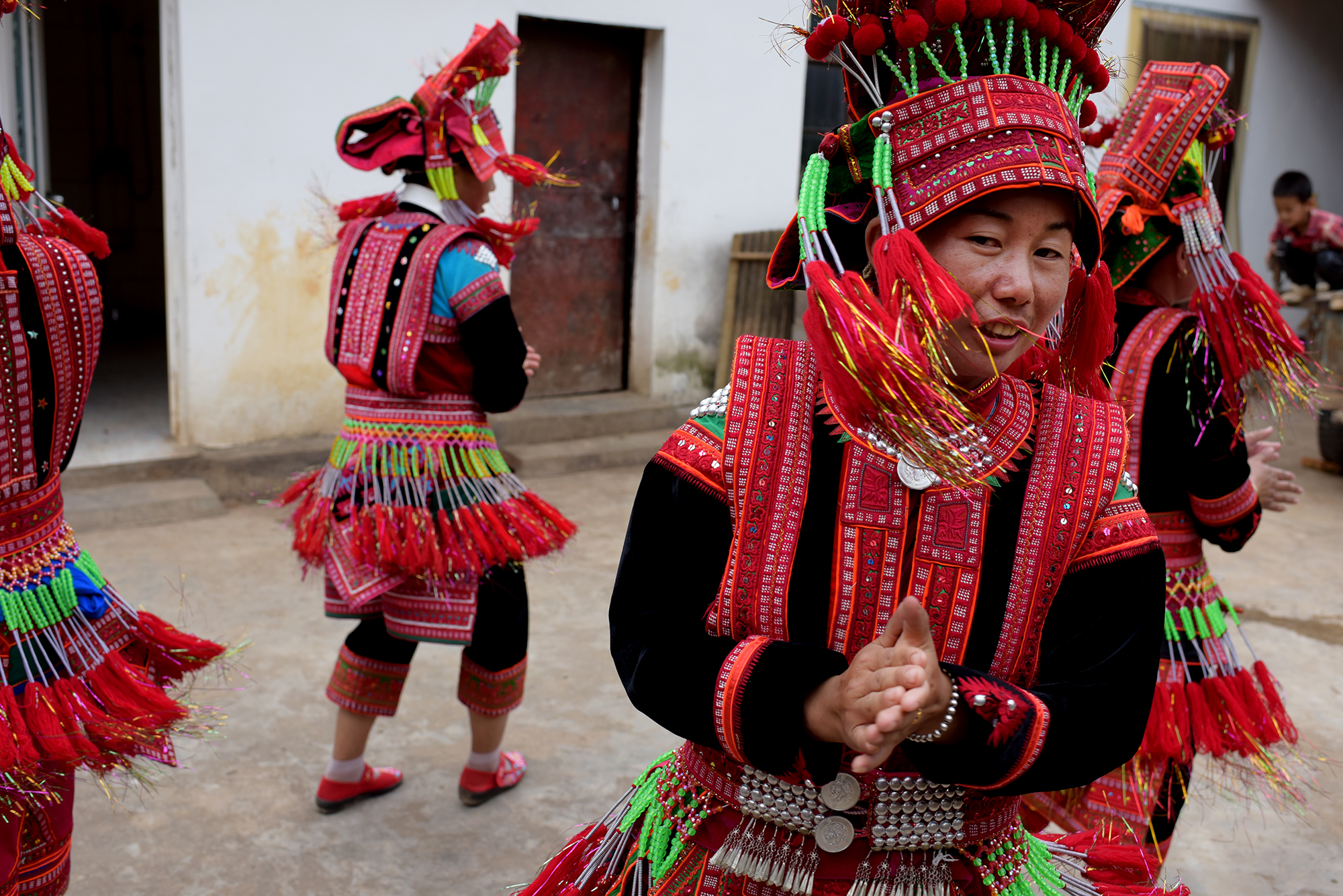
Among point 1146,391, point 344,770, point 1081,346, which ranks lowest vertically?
point 344,770

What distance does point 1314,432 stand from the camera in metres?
8.49

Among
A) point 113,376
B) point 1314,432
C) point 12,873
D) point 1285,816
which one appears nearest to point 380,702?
point 12,873

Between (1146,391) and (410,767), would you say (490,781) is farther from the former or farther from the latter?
(1146,391)

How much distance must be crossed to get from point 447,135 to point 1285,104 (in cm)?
950

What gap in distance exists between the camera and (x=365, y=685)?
10.3 feet

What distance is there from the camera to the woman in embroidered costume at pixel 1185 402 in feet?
8.29

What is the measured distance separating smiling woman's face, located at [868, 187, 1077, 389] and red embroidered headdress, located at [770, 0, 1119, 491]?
27mm

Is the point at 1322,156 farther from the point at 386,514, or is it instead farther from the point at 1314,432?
the point at 386,514

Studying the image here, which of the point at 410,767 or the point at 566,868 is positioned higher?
the point at 566,868

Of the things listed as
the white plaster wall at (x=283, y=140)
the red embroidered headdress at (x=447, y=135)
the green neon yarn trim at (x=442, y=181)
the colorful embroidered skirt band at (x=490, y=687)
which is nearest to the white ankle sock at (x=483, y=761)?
the colorful embroidered skirt band at (x=490, y=687)

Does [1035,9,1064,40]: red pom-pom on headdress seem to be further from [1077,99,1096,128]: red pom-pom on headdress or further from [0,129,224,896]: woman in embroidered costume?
[0,129,224,896]: woman in embroidered costume

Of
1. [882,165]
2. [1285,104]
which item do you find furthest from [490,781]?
[1285,104]

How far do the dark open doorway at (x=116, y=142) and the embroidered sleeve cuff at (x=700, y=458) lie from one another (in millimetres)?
8033

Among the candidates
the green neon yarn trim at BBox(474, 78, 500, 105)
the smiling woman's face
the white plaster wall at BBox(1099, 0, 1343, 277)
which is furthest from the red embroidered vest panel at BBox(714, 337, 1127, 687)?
the white plaster wall at BBox(1099, 0, 1343, 277)
